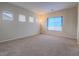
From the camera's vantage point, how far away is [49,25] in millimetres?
8734

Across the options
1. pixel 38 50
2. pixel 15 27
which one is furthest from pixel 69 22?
pixel 38 50

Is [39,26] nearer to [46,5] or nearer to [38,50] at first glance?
[46,5]

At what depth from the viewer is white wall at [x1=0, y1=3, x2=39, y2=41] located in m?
5.00

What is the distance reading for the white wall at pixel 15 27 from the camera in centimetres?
500

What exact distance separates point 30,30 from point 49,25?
2.01 meters

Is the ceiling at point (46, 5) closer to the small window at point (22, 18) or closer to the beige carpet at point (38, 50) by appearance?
the small window at point (22, 18)

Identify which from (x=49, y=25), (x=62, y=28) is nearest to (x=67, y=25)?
(x=62, y=28)

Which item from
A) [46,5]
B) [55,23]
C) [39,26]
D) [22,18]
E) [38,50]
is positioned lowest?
[38,50]

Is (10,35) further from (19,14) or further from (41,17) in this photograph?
(41,17)

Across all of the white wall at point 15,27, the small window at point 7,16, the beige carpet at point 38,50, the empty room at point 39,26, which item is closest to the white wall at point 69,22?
the empty room at point 39,26

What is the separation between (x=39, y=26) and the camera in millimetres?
9492

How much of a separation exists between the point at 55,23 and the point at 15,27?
3.73 metres

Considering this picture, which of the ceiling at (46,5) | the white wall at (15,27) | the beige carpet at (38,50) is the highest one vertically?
the ceiling at (46,5)

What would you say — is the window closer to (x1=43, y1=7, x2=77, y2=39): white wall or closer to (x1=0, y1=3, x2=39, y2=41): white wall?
(x1=43, y1=7, x2=77, y2=39): white wall
